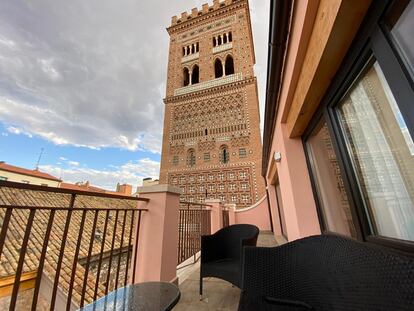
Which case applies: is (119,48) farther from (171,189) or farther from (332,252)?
(332,252)

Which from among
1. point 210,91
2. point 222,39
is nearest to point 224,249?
point 210,91

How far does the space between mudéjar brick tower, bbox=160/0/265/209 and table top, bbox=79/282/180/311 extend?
451 inches

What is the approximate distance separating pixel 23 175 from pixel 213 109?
78.6 ft

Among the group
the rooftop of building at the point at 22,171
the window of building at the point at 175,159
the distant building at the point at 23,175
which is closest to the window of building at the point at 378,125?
the window of building at the point at 175,159

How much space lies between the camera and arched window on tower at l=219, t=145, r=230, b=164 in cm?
1338

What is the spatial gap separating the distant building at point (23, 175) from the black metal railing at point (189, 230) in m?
21.5

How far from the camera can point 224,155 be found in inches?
538

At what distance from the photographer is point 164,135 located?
15203 mm

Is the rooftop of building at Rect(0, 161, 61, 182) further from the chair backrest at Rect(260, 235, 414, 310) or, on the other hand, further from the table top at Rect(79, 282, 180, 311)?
the chair backrest at Rect(260, 235, 414, 310)

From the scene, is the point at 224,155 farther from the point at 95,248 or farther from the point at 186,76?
the point at 95,248

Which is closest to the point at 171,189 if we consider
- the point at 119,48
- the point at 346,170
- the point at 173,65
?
the point at 346,170

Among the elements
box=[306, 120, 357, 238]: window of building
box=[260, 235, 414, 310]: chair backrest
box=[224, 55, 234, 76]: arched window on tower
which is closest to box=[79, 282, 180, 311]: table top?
box=[260, 235, 414, 310]: chair backrest

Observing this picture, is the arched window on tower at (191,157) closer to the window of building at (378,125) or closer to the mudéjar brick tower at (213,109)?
the mudéjar brick tower at (213,109)

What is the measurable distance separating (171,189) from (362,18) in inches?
82.0
